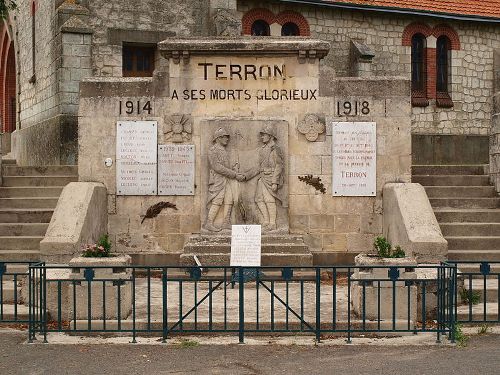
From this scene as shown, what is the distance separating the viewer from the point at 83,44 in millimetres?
19250

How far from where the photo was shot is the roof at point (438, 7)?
24058 millimetres

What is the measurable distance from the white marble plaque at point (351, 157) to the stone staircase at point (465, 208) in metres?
1.54

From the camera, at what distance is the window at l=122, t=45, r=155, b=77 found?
21062 mm

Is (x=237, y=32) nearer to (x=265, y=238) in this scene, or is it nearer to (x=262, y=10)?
(x=262, y=10)

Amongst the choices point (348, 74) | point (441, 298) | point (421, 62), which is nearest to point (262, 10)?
point (348, 74)

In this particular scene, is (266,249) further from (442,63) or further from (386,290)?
(442,63)

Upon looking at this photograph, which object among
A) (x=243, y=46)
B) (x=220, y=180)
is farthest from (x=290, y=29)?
(x=220, y=180)

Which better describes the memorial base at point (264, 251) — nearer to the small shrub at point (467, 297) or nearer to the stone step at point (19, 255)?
the stone step at point (19, 255)

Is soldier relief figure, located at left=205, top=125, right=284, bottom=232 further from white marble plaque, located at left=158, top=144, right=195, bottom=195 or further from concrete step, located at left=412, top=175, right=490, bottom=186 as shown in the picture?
concrete step, located at left=412, top=175, right=490, bottom=186

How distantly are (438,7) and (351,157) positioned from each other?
12413 millimetres

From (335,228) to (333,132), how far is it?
173 centimetres

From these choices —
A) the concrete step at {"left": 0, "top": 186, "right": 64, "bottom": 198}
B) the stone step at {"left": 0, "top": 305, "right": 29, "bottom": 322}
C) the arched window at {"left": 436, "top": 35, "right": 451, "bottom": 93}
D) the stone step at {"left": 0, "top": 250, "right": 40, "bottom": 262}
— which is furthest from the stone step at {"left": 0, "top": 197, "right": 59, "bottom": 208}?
the arched window at {"left": 436, "top": 35, "right": 451, "bottom": 93}

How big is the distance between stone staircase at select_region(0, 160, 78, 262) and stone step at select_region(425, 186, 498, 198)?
7.02m

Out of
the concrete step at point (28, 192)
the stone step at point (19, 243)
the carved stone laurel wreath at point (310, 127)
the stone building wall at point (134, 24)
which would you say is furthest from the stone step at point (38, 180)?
the carved stone laurel wreath at point (310, 127)
